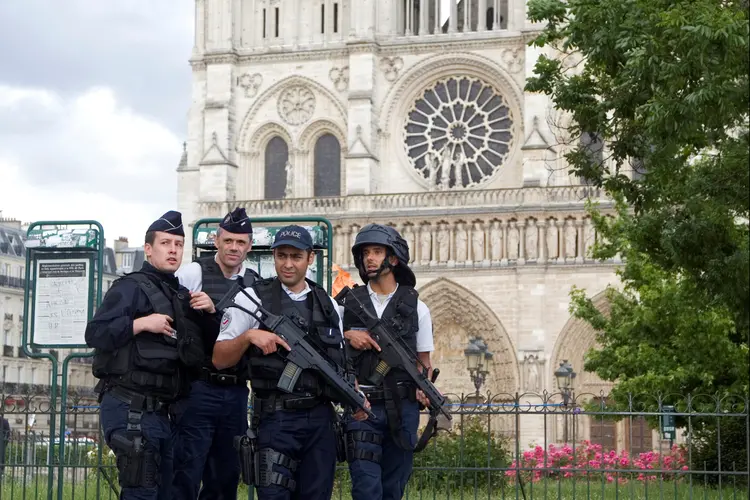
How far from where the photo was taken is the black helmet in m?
7.39

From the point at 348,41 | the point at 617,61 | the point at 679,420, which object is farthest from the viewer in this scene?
the point at 348,41

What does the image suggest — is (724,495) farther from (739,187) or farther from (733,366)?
(733,366)

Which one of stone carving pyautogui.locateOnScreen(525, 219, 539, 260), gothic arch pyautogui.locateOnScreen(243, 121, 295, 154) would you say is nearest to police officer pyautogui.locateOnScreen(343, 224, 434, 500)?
stone carving pyautogui.locateOnScreen(525, 219, 539, 260)

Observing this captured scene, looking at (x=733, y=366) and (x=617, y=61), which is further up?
(x=617, y=61)

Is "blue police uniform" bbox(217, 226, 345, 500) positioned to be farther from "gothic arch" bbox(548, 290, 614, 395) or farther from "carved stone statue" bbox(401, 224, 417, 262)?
"carved stone statue" bbox(401, 224, 417, 262)

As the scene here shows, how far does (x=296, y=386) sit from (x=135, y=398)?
2.74 ft

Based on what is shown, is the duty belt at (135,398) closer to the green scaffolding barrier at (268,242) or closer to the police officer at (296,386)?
the police officer at (296,386)

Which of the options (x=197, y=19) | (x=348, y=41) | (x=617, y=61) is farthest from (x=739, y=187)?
(x=197, y=19)

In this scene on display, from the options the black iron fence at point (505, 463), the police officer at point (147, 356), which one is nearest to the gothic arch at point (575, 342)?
the black iron fence at point (505, 463)

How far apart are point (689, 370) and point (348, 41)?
14.3m

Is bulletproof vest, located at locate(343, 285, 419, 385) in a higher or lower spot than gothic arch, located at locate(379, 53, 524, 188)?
lower

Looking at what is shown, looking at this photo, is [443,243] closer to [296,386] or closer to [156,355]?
[156,355]

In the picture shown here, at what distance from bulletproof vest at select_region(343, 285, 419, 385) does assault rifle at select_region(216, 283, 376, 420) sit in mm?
596

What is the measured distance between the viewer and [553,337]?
2927cm
